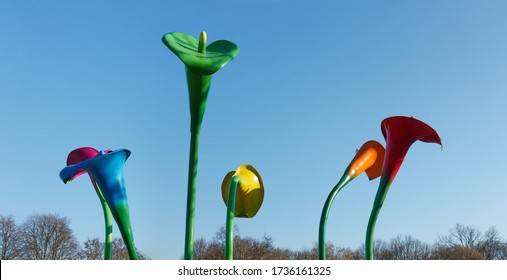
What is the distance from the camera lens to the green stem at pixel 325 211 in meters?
8.81

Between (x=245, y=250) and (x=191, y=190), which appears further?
(x=245, y=250)

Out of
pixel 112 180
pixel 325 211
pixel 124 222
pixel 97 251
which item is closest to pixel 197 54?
pixel 112 180

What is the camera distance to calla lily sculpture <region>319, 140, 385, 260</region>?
8.87 m

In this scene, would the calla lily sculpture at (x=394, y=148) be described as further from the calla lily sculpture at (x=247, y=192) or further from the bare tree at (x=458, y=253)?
the bare tree at (x=458, y=253)

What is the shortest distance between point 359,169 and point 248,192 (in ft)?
6.55

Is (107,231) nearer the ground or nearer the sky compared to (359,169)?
nearer the ground

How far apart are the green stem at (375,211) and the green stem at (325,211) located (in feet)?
1.91

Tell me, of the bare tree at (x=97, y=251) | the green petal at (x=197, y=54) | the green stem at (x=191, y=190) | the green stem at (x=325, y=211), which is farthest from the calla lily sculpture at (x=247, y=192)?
the bare tree at (x=97, y=251)

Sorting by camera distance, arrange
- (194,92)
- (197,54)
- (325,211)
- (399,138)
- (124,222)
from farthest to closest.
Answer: (399,138) → (325,211) → (124,222) → (194,92) → (197,54)

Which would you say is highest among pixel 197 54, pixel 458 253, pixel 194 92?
pixel 197 54

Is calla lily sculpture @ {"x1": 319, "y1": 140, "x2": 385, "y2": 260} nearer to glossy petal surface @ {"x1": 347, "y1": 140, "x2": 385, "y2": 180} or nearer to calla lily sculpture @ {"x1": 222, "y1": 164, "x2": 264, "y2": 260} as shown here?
glossy petal surface @ {"x1": 347, "y1": 140, "x2": 385, "y2": 180}

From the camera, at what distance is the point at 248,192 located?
9367 millimetres

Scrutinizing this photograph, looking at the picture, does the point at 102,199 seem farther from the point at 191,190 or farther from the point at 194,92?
the point at 194,92
